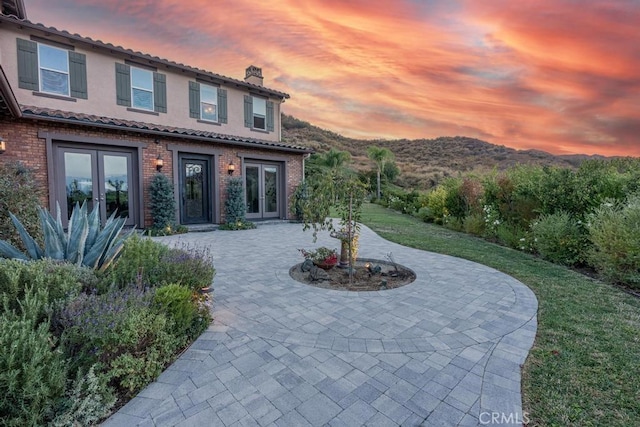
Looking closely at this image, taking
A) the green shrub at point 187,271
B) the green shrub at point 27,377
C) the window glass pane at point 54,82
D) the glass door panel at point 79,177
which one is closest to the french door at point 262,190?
the glass door panel at point 79,177

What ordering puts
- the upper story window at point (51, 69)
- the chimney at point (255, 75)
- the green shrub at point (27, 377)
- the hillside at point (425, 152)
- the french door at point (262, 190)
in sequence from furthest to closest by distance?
1. the hillside at point (425, 152)
2. the chimney at point (255, 75)
3. the french door at point (262, 190)
4. the upper story window at point (51, 69)
5. the green shrub at point (27, 377)

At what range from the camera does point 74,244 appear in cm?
380

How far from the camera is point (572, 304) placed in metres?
4.10

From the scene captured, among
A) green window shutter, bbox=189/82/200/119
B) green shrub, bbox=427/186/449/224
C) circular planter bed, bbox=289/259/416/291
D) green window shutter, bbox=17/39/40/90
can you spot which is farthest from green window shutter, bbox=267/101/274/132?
circular planter bed, bbox=289/259/416/291

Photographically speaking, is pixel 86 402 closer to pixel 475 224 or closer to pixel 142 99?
pixel 142 99

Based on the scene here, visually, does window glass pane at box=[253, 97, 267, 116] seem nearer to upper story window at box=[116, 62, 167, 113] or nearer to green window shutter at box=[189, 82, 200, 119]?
green window shutter at box=[189, 82, 200, 119]

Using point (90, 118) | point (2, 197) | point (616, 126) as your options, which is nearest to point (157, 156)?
point (90, 118)

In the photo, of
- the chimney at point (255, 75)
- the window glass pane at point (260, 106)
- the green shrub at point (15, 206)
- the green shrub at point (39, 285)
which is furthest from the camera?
the chimney at point (255, 75)

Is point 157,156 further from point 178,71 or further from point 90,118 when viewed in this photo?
point 178,71

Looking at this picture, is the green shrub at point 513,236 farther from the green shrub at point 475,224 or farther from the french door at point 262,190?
the french door at point 262,190

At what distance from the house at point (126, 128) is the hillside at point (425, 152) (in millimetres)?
23982

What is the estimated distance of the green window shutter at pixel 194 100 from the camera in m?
11.5

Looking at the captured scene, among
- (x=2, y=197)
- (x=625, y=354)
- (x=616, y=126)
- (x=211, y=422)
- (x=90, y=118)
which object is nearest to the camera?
(x=211, y=422)

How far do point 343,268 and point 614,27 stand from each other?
27.5ft
